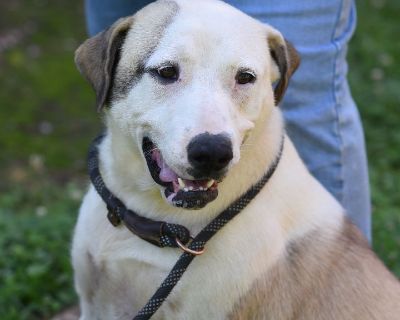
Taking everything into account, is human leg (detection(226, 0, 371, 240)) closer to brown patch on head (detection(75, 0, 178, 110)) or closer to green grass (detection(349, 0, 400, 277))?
brown patch on head (detection(75, 0, 178, 110))

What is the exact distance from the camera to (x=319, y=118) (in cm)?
349

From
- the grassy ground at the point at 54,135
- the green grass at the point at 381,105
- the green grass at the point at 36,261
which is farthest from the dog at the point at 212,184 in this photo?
the green grass at the point at 381,105

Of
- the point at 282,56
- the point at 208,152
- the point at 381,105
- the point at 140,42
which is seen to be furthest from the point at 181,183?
the point at 381,105

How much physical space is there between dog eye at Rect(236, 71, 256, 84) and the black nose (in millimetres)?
313

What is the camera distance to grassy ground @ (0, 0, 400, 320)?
419 centimetres

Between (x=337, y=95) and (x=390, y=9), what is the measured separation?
235 inches

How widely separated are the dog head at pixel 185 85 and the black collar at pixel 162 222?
0.17m

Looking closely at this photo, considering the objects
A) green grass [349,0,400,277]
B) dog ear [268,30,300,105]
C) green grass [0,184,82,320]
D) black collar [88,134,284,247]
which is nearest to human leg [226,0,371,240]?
dog ear [268,30,300,105]

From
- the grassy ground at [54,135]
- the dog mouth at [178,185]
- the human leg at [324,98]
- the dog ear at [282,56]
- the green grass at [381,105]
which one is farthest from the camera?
the green grass at [381,105]

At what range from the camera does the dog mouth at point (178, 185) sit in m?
2.58

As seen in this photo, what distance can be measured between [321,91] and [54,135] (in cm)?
324

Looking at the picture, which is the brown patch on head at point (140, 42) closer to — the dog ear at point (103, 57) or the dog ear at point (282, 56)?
the dog ear at point (103, 57)

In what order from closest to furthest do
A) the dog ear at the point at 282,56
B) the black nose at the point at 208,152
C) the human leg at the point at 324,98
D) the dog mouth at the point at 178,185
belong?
1. the black nose at the point at 208,152
2. the dog mouth at the point at 178,185
3. the dog ear at the point at 282,56
4. the human leg at the point at 324,98

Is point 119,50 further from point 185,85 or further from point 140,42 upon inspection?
point 185,85
